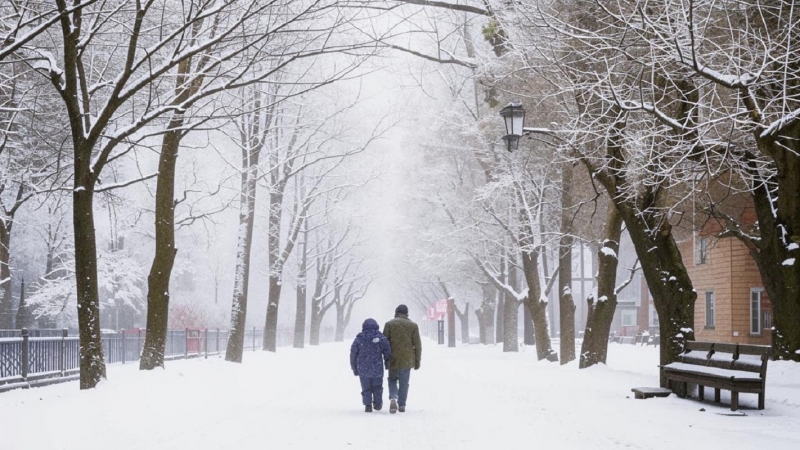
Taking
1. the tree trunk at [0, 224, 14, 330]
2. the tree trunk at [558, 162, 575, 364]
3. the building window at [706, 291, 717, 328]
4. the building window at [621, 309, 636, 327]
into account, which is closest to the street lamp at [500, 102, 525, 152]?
the tree trunk at [558, 162, 575, 364]

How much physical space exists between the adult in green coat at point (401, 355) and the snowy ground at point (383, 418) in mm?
391

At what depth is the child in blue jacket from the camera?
13500 mm

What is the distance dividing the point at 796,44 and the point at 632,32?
7.98ft

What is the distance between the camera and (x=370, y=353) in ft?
44.5

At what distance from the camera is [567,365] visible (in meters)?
24.8

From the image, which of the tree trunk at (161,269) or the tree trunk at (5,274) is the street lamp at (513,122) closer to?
the tree trunk at (161,269)

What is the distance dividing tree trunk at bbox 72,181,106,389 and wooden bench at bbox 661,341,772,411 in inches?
359

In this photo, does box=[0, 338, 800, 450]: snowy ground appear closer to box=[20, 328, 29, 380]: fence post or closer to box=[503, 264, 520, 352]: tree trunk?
box=[20, 328, 29, 380]: fence post

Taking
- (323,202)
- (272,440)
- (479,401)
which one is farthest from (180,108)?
(323,202)

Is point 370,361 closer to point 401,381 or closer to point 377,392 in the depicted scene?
point 377,392

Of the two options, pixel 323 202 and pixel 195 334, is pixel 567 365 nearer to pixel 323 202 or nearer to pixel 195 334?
pixel 195 334

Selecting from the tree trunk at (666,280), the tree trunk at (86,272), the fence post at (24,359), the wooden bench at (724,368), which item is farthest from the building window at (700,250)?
the tree trunk at (86,272)

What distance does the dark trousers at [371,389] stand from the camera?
1351cm

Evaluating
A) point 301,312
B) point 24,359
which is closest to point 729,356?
point 24,359
